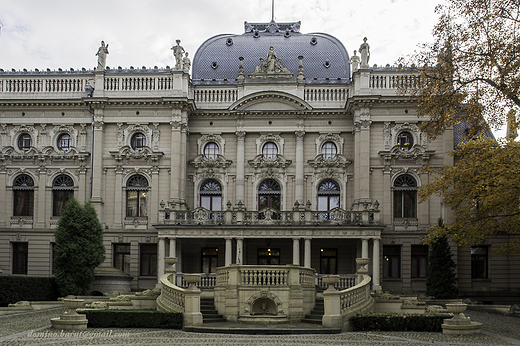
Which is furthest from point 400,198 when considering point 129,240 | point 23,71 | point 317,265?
point 23,71

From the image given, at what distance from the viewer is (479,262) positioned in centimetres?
4172

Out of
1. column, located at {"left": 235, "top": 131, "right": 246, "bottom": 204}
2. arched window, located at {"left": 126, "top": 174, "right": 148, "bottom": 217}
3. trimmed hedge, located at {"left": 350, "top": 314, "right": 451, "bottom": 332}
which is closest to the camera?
trimmed hedge, located at {"left": 350, "top": 314, "right": 451, "bottom": 332}

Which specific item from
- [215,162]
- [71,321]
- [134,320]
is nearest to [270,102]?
[215,162]

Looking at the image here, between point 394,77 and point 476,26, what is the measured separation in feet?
60.0

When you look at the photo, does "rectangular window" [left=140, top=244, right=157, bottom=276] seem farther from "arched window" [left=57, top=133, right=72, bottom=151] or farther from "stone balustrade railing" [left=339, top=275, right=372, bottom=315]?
"stone balustrade railing" [left=339, top=275, right=372, bottom=315]

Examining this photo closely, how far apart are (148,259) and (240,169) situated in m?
8.81

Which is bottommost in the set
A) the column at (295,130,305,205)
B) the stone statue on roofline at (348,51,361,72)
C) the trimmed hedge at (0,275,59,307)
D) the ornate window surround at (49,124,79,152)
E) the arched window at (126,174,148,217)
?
the trimmed hedge at (0,275,59,307)

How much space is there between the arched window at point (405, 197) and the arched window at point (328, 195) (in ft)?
13.4

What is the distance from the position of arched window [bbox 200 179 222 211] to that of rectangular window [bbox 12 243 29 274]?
12463 mm

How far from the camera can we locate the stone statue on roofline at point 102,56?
4338cm

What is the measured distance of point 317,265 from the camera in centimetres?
4191

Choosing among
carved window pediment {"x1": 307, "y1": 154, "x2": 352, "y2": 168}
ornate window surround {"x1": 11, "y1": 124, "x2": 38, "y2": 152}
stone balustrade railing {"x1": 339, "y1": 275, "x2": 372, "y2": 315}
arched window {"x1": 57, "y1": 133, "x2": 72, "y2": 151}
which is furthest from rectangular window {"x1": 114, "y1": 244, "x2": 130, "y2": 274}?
stone balustrade railing {"x1": 339, "y1": 275, "x2": 372, "y2": 315}

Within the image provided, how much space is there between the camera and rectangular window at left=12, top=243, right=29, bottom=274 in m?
42.5

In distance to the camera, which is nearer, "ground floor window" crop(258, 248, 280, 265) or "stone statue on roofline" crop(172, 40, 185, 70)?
"ground floor window" crop(258, 248, 280, 265)
